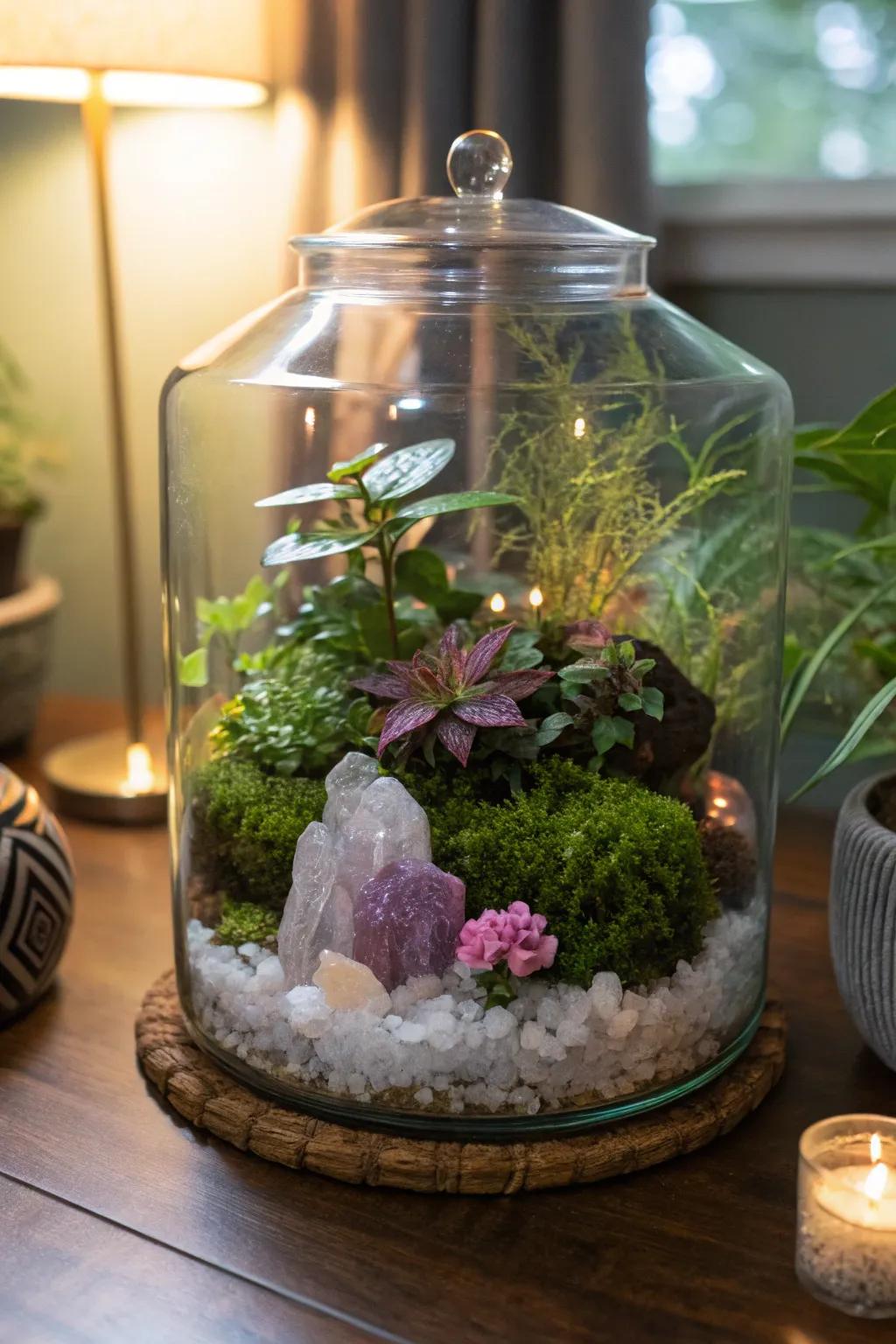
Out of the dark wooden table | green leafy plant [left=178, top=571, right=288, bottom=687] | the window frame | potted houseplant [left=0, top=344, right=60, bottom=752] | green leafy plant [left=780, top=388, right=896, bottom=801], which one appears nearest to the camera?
the dark wooden table

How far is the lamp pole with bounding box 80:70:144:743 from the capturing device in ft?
4.36

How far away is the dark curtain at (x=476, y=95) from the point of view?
1229 millimetres

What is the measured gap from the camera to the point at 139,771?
1.35m

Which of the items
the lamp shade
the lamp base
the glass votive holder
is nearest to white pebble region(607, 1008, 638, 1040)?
the glass votive holder

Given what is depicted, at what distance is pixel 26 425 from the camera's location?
1612mm

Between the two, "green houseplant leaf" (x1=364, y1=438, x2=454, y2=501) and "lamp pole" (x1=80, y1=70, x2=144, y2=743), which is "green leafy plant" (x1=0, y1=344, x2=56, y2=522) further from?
"green houseplant leaf" (x1=364, y1=438, x2=454, y2=501)

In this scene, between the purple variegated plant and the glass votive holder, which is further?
the purple variegated plant

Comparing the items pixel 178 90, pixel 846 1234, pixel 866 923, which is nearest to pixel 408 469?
pixel 866 923

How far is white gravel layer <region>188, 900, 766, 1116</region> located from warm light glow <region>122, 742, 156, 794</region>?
54 centimetres

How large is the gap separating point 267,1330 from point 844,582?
0.76 meters

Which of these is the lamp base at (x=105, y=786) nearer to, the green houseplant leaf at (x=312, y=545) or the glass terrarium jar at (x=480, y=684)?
the glass terrarium jar at (x=480, y=684)

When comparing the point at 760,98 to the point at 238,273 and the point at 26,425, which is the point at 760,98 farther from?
the point at 26,425

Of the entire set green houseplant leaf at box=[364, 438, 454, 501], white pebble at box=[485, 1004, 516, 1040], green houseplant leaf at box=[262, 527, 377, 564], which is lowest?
white pebble at box=[485, 1004, 516, 1040]

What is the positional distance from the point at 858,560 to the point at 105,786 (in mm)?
692
